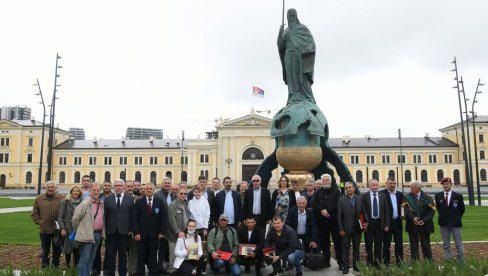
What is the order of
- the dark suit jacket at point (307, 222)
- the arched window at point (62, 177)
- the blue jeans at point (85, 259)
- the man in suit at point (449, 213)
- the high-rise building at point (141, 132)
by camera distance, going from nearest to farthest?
the blue jeans at point (85, 259) → the dark suit jacket at point (307, 222) → the man in suit at point (449, 213) → the arched window at point (62, 177) → the high-rise building at point (141, 132)

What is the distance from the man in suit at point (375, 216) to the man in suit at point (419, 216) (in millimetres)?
502

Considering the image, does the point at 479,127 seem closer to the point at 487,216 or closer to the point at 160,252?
the point at 487,216

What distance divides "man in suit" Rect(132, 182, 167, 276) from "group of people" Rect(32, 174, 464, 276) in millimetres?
19

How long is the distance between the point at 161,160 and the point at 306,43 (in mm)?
68501

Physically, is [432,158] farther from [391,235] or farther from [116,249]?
[116,249]

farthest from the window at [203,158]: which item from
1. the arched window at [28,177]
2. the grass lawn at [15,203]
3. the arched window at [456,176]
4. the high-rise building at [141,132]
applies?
the high-rise building at [141,132]

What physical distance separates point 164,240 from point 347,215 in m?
3.56

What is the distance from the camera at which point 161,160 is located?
263 ft

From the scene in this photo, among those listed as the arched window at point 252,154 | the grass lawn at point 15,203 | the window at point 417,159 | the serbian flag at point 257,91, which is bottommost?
the grass lawn at point 15,203

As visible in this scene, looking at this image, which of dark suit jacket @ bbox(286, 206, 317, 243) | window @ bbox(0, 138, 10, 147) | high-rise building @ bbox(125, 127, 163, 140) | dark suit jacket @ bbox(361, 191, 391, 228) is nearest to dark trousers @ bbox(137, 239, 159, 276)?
dark suit jacket @ bbox(286, 206, 317, 243)

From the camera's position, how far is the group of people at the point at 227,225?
789 centimetres

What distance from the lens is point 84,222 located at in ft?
25.0

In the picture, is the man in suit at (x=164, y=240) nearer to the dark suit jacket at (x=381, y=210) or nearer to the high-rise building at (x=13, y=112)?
the dark suit jacket at (x=381, y=210)

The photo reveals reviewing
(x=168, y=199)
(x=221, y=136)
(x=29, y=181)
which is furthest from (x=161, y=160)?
(x=168, y=199)
